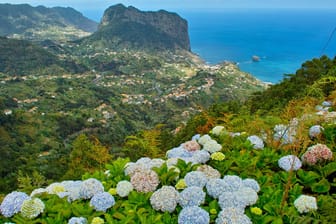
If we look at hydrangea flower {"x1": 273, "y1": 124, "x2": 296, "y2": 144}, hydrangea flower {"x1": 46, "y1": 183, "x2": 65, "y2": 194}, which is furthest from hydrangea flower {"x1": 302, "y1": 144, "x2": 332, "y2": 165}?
hydrangea flower {"x1": 46, "y1": 183, "x2": 65, "y2": 194}

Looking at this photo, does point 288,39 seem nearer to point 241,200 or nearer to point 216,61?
point 216,61

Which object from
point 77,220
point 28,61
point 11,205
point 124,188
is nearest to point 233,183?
point 124,188

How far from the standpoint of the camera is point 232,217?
2.48 m

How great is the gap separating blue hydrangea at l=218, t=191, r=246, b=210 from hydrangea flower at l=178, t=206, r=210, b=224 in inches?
8.9

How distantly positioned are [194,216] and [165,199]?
32 cm

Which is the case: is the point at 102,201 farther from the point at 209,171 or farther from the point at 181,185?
the point at 209,171

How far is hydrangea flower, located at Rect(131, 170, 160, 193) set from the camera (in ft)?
9.90

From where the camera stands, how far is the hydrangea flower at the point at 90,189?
2939mm

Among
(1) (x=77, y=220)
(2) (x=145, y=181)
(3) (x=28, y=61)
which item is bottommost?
(3) (x=28, y=61)

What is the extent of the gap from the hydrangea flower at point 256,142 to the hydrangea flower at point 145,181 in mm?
1212

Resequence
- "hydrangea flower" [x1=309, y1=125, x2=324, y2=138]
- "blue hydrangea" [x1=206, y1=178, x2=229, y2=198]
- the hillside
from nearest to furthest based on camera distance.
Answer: "blue hydrangea" [x1=206, y1=178, x2=229, y2=198] → "hydrangea flower" [x1=309, y1=125, x2=324, y2=138] → the hillside

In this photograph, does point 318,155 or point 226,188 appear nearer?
point 226,188

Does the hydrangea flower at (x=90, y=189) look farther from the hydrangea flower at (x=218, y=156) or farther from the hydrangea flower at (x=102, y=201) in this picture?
the hydrangea flower at (x=218, y=156)

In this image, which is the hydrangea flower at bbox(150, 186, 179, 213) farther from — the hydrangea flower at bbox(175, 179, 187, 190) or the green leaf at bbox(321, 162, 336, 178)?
the green leaf at bbox(321, 162, 336, 178)
